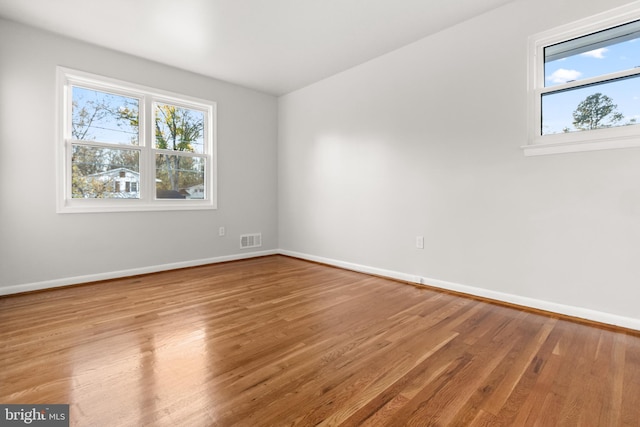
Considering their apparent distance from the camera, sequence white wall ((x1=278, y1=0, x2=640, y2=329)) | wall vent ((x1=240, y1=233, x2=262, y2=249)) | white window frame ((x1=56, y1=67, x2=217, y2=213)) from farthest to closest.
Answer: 1. wall vent ((x1=240, y1=233, x2=262, y2=249))
2. white window frame ((x1=56, y1=67, x2=217, y2=213))
3. white wall ((x1=278, y1=0, x2=640, y2=329))

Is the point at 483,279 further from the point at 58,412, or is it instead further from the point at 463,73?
the point at 58,412

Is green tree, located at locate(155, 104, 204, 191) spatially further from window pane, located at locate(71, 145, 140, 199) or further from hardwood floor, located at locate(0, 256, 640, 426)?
hardwood floor, located at locate(0, 256, 640, 426)

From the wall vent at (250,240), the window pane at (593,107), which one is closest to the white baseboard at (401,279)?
the wall vent at (250,240)

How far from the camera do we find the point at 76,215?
11.2 ft

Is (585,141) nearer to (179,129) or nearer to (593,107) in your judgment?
(593,107)

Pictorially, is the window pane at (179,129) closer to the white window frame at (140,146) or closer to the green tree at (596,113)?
the white window frame at (140,146)

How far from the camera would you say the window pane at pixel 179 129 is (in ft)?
13.5

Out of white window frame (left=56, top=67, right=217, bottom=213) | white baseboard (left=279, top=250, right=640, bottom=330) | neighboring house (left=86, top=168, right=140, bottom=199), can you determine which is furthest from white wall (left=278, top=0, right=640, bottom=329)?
neighboring house (left=86, top=168, right=140, bottom=199)

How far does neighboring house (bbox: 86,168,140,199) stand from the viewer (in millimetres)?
3660

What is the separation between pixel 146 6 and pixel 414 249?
11.8 ft

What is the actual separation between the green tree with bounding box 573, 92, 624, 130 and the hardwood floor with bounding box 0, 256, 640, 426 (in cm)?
157

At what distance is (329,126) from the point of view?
4469 mm

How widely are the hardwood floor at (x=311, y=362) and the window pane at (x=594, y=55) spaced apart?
1987 millimetres

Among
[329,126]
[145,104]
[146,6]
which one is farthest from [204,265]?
[146,6]
